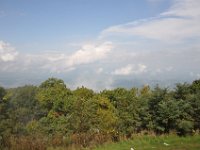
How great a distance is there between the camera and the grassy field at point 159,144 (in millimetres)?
18173

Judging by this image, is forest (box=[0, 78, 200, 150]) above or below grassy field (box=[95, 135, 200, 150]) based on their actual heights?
above

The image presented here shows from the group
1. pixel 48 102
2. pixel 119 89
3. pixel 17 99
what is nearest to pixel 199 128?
pixel 119 89

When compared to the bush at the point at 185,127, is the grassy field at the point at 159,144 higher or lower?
lower

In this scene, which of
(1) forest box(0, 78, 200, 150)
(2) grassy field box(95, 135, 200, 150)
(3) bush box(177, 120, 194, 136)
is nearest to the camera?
(2) grassy field box(95, 135, 200, 150)

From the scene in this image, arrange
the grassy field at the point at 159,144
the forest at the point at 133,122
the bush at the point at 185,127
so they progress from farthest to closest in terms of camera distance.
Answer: the bush at the point at 185,127 < the forest at the point at 133,122 < the grassy field at the point at 159,144

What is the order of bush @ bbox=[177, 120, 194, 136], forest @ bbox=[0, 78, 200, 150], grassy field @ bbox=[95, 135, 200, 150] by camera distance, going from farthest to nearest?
1. bush @ bbox=[177, 120, 194, 136]
2. forest @ bbox=[0, 78, 200, 150]
3. grassy field @ bbox=[95, 135, 200, 150]

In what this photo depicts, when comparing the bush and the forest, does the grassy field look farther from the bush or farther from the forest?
the forest

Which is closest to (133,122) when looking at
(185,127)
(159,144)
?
(185,127)

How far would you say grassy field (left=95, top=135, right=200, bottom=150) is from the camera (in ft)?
59.6

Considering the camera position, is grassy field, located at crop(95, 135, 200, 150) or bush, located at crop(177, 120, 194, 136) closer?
grassy field, located at crop(95, 135, 200, 150)

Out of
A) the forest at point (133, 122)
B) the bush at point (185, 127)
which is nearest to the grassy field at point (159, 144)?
the bush at point (185, 127)

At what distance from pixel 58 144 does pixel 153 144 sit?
5654mm

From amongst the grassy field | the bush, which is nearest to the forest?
the bush

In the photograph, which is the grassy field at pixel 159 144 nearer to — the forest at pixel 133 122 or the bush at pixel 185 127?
the bush at pixel 185 127
